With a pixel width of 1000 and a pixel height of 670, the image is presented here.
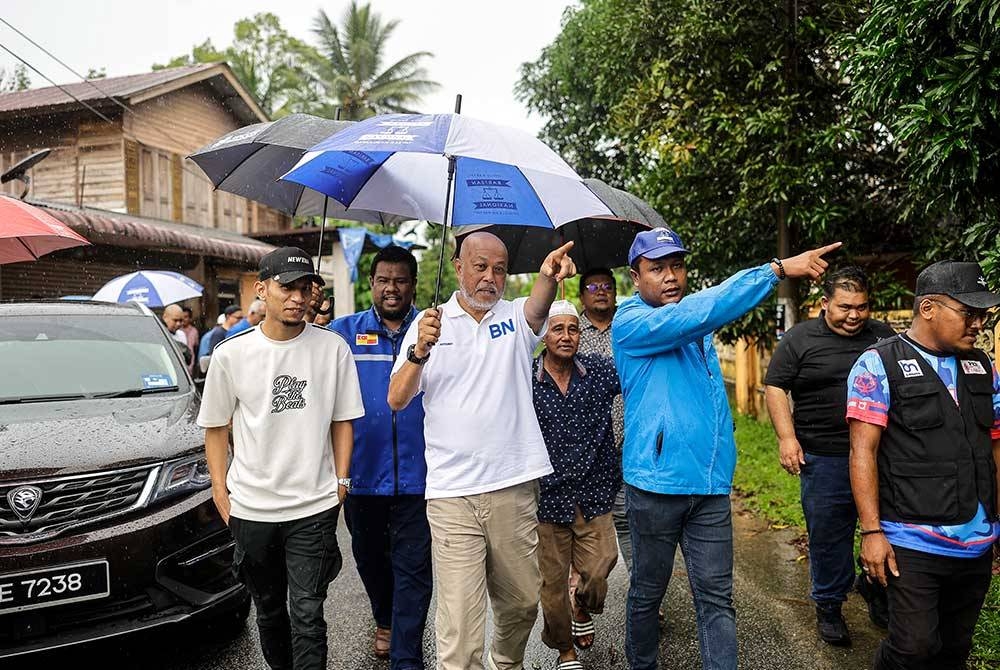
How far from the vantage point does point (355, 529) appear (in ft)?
14.0

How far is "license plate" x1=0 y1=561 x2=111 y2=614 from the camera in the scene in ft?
11.6

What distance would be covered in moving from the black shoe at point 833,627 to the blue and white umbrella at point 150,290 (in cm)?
948

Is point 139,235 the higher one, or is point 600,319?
point 139,235

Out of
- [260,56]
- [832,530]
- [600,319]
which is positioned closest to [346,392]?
[600,319]

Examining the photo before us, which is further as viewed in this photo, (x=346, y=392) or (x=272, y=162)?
(x=272, y=162)

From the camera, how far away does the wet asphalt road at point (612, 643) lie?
13.7 feet

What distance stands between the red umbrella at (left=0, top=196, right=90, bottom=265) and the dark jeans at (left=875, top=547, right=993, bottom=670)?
451 cm

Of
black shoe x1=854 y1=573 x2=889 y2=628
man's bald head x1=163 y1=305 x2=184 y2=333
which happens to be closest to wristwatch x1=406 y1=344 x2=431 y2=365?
black shoe x1=854 y1=573 x2=889 y2=628

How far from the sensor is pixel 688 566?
11.5 feet

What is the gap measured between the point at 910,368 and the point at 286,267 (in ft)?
Answer: 8.45

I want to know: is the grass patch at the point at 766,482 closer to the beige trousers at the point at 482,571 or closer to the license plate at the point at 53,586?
the beige trousers at the point at 482,571

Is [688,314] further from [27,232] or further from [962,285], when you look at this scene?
[27,232]

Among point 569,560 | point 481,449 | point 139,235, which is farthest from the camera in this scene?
point 139,235

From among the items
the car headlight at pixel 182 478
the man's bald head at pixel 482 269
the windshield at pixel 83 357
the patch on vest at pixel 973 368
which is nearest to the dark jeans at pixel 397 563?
the car headlight at pixel 182 478
